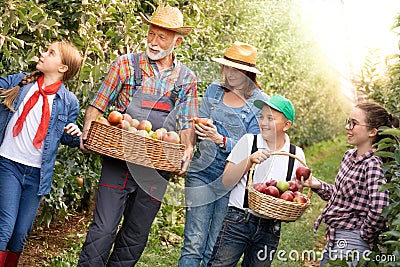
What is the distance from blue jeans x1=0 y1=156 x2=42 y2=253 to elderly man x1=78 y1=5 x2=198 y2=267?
37 cm

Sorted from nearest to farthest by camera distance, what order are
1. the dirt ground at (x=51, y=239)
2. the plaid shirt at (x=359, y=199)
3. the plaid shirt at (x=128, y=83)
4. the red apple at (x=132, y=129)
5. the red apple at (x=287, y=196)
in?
the plaid shirt at (x=359, y=199) < the red apple at (x=287, y=196) < the red apple at (x=132, y=129) < the plaid shirt at (x=128, y=83) < the dirt ground at (x=51, y=239)

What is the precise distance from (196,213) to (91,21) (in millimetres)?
1652

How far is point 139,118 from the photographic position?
420 cm

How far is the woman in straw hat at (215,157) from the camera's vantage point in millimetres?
4488

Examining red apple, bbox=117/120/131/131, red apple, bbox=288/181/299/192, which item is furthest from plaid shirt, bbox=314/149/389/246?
red apple, bbox=117/120/131/131

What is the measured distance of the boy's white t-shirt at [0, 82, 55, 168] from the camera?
4.05 meters

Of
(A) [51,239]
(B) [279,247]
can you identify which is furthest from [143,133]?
(B) [279,247]

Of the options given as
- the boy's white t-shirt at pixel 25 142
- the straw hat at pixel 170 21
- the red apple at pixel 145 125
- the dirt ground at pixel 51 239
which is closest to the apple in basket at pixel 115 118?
the red apple at pixel 145 125

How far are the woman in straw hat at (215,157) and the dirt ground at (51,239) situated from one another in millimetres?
1490

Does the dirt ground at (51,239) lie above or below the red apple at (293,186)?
below

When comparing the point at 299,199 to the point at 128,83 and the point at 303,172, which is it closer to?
the point at 303,172

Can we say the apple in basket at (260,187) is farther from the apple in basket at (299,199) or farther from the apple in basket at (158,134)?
the apple in basket at (158,134)

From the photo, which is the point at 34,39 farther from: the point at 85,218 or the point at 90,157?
the point at 85,218

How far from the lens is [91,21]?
5.09m
